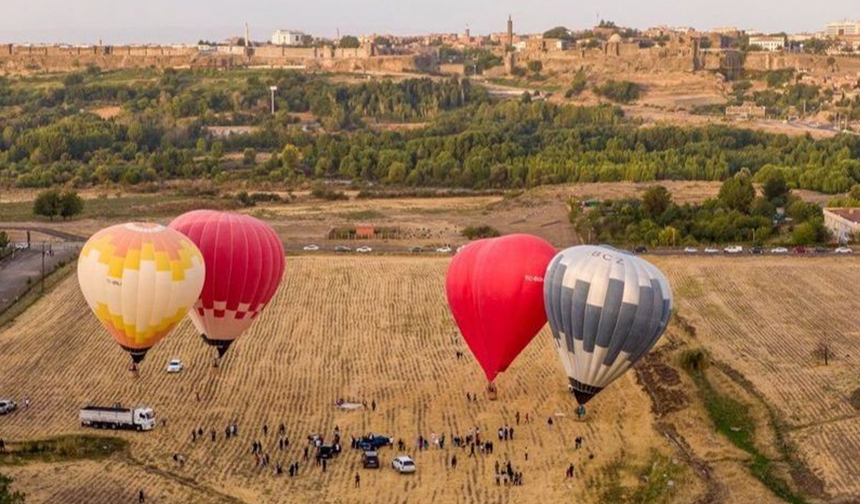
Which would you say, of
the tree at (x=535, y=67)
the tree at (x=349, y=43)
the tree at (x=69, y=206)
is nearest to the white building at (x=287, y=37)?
the tree at (x=349, y=43)

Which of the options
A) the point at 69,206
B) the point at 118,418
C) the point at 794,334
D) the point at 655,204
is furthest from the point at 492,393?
the point at 69,206

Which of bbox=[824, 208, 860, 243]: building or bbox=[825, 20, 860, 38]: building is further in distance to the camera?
bbox=[825, 20, 860, 38]: building

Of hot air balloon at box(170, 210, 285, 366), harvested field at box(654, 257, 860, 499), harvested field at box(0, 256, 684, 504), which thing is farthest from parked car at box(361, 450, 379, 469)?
harvested field at box(654, 257, 860, 499)

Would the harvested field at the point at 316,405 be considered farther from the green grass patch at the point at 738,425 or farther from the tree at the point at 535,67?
the tree at the point at 535,67

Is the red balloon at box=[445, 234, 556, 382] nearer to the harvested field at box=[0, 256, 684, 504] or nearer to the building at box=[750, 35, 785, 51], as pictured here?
the harvested field at box=[0, 256, 684, 504]

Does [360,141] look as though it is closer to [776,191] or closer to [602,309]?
[776,191]

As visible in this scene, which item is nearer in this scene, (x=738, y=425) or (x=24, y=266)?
(x=738, y=425)

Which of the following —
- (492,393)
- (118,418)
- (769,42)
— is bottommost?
(492,393)
